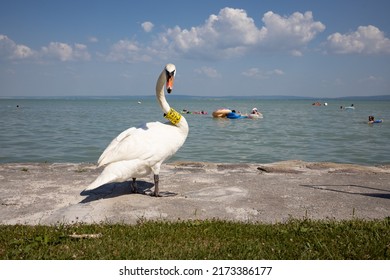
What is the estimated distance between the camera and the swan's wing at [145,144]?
6586mm

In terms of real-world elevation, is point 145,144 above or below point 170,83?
below

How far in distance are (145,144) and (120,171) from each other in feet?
2.30

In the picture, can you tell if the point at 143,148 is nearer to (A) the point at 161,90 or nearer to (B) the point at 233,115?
(A) the point at 161,90

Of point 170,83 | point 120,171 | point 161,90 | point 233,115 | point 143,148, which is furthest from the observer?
point 233,115

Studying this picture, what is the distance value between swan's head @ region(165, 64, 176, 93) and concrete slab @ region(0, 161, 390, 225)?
7.26 ft

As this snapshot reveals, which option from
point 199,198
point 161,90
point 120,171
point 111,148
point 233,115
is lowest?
point 199,198

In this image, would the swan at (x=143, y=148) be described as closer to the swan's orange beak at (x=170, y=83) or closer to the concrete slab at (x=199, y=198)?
the swan's orange beak at (x=170, y=83)

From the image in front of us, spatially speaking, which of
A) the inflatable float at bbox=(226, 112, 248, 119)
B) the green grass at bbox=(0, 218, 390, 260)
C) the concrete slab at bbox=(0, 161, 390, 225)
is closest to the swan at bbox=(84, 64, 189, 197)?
the concrete slab at bbox=(0, 161, 390, 225)

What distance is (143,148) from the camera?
6.67 meters

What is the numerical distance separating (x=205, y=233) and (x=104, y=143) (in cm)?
1667

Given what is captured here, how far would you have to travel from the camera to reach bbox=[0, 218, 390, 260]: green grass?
4.13 meters

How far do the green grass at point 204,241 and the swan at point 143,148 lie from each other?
1.38m

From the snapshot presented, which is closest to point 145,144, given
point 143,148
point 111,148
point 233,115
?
point 143,148

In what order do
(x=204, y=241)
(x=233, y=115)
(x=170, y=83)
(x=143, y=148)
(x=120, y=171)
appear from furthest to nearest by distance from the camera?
(x=233, y=115) < (x=170, y=83) < (x=143, y=148) < (x=120, y=171) < (x=204, y=241)
